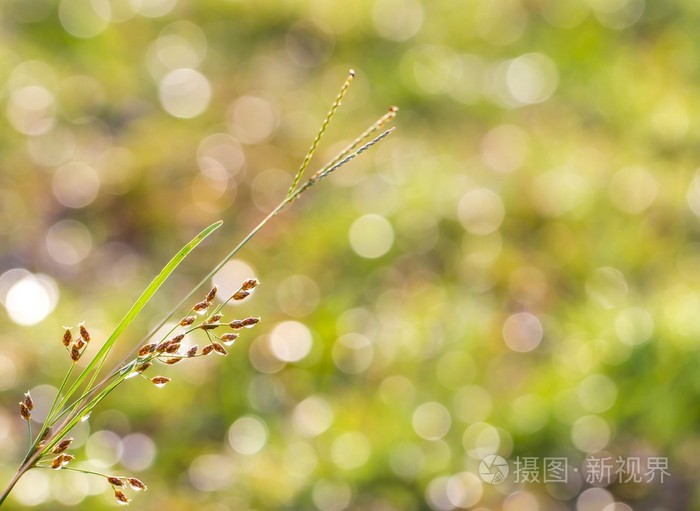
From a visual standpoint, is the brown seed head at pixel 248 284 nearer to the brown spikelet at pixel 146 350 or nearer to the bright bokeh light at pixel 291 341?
the brown spikelet at pixel 146 350

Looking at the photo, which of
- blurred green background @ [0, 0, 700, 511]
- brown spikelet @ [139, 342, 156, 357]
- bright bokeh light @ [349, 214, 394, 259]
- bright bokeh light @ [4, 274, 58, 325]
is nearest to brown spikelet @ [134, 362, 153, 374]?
brown spikelet @ [139, 342, 156, 357]

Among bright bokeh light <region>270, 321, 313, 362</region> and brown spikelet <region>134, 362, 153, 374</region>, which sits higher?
bright bokeh light <region>270, 321, 313, 362</region>

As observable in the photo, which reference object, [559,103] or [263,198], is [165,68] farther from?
[559,103]

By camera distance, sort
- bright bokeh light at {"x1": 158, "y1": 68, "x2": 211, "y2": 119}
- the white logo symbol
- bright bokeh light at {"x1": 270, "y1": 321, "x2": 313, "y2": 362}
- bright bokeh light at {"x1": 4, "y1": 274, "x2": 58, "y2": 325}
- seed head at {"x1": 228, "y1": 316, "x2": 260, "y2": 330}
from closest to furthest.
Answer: seed head at {"x1": 228, "y1": 316, "x2": 260, "y2": 330} → the white logo symbol → bright bokeh light at {"x1": 270, "y1": 321, "x2": 313, "y2": 362} → bright bokeh light at {"x1": 4, "y1": 274, "x2": 58, "y2": 325} → bright bokeh light at {"x1": 158, "y1": 68, "x2": 211, "y2": 119}

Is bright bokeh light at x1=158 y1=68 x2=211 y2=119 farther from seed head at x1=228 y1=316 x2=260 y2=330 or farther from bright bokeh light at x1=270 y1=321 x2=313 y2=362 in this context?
seed head at x1=228 y1=316 x2=260 y2=330

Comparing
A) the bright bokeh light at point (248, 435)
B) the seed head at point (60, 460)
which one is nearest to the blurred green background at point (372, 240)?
the bright bokeh light at point (248, 435)

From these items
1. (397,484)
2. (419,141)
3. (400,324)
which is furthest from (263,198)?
(397,484)

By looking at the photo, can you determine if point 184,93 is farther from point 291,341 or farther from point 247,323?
point 247,323

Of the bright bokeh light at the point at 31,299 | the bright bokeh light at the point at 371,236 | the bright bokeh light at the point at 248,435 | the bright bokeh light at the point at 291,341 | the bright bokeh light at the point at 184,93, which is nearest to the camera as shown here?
the bright bokeh light at the point at 248,435
